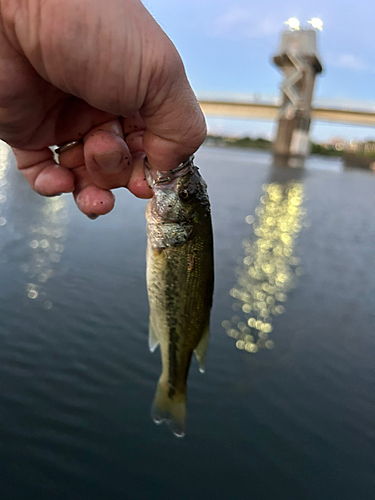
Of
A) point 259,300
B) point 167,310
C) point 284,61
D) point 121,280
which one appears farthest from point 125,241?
point 284,61

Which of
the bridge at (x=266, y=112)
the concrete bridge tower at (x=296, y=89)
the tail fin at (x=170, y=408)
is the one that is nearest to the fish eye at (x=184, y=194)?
the tail fin at (x=170, y=408)

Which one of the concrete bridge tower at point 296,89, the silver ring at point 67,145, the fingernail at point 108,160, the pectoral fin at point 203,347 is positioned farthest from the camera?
the concrete bridge tower at point 296,89

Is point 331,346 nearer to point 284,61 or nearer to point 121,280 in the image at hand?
point 121,280

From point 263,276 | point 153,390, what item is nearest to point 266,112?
point 263,276

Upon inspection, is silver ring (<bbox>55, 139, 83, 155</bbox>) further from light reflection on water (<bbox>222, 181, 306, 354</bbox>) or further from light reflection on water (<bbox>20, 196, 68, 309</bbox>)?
light reflection on water (<bbox>20, 196, 68, 309</bbox>)

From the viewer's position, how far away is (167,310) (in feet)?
9.12

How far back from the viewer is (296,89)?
59062mm

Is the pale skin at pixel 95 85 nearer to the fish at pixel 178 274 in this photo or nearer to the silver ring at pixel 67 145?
the silver ring at pixel 67 145

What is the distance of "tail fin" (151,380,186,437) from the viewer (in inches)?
118

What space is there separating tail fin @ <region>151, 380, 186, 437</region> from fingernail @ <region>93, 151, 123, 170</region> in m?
1.82

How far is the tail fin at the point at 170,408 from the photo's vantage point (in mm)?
2994

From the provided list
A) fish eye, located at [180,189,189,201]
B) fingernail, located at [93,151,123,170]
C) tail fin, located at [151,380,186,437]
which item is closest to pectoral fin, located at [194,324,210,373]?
tail fin, located at [151,380,186,437]

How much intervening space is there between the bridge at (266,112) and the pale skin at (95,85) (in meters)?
48.8

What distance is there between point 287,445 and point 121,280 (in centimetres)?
473
